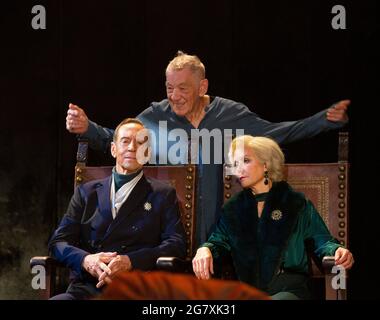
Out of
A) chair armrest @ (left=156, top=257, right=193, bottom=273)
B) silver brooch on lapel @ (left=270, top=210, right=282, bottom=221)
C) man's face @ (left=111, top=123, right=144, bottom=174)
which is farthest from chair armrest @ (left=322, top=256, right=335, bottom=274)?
man's face @ (left=111, top=123, right=144, bottom=174)

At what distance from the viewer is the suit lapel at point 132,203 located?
321cm

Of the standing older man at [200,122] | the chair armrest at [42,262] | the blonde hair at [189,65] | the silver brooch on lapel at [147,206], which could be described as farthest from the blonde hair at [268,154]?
the chair armrest at [42,262]

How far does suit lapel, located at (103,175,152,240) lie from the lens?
3.21 meters

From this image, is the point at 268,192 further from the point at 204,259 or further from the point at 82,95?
the point at 82,95

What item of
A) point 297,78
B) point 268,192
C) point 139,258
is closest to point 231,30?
point 297,78

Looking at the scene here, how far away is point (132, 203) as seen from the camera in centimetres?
323

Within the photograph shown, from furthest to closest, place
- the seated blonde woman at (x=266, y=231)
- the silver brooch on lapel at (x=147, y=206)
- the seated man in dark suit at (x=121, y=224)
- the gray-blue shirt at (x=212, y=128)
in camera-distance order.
Result: the gray-blue shirt at (x=212, y=128), the silver brooch on lapel at (x=147, y=206), the seated man in dark suit at (x=121, y=224), the seated blonde woman at (x=266, y=231)

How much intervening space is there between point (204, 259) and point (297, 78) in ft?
4.08

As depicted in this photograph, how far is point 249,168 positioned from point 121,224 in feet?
2.23

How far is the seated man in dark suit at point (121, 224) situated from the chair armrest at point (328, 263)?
0.69m

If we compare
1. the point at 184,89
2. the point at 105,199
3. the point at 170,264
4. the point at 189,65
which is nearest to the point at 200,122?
the point at 184,89

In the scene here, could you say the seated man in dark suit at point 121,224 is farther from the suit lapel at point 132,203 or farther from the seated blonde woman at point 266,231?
the seated blonde woman at point 266,231

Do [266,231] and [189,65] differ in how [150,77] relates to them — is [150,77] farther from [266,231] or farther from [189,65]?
[266,231]

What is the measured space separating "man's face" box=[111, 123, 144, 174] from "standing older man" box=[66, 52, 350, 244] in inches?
12.6
